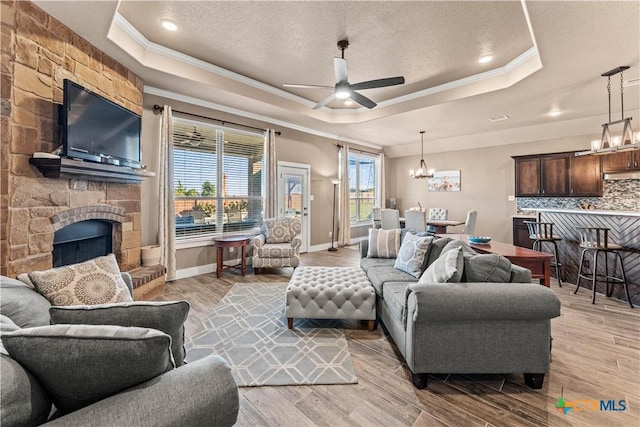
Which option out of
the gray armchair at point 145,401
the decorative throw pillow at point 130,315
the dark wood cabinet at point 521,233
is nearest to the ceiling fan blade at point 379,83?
the decorative throw pillow at point 130,315

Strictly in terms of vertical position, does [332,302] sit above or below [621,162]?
below

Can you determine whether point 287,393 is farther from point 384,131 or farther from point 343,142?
point 343,142

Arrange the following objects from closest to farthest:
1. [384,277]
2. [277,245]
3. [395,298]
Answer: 1. [395,298]
2. [384,277]
3. [277,245]

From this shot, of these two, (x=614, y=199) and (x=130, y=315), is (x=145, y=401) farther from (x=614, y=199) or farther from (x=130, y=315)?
(x=614, y=199)

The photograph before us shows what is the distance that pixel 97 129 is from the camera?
9.47 feet

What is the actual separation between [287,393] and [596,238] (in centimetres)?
430

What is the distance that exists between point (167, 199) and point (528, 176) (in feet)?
24.3

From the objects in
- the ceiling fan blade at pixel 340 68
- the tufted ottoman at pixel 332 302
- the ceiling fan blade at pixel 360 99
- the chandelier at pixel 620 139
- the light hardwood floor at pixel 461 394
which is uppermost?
the ceiling fan blade at pixel 340 68

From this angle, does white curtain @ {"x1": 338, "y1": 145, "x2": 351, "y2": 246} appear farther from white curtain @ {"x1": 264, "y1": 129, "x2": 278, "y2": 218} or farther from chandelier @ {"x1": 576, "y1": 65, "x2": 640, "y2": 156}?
chandelier @ {"x1": 576, "y1": 65, "x2": 640, "y2": 156}

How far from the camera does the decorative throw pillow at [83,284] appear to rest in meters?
1.54

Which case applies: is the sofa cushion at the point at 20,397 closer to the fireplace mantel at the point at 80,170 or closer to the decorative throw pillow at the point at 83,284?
the decorative throw pillow at the point at 83,284

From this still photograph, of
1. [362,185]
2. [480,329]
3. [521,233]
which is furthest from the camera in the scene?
[362,185]

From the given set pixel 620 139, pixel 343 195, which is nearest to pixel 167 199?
pixel 343 195

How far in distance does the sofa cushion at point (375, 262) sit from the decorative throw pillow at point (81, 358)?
8.85ft
